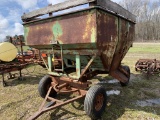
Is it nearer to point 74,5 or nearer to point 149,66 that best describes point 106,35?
point 74,5

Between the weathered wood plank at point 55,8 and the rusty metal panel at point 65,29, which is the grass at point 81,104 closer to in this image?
the rusty metal panel at point 65,29

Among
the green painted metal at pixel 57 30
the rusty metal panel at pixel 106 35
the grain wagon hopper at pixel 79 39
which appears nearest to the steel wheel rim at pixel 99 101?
the grain wagon hopper at pixel 79 39

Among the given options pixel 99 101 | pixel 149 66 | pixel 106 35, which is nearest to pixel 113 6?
pixel 106 35

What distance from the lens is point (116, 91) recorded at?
198 inches

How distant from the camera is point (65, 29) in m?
3.38

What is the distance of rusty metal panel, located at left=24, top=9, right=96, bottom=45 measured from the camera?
3025 millimetres

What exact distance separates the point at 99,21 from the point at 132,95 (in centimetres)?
277

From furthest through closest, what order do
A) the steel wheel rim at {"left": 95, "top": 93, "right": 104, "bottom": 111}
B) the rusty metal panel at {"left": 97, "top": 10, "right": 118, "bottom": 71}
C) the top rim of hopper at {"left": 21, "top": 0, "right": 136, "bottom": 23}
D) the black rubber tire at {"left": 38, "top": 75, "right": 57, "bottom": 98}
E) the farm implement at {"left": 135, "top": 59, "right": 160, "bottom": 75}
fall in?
the farm implement at {"left": 135, "top": 59, "right": 160, "bottom": 75}
the black rubber tire at {"left": 38, "top": 75, "right": 57, "bottom": 98}
the steel wheel rim at {"left": 95, "top": 93, "right": 104, "bottom": 111}
the rusty metal panel at {"left": 97, "top": 10, "right": 118, "bottom": 71}
the top rim of hopper at {"left": 21, "top": 0, "right": 136, "bottom": 23}

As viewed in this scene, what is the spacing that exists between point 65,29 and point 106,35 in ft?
3.00

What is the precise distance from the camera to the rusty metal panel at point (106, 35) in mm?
3093

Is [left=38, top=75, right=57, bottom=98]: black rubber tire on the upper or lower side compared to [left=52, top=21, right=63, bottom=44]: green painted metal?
lower

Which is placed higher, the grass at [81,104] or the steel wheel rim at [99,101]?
the steel wheel rim at [99,101]

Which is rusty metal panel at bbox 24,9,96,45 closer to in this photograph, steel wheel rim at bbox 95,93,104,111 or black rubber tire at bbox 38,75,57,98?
black rubber tire at bbox 38,75,57,98

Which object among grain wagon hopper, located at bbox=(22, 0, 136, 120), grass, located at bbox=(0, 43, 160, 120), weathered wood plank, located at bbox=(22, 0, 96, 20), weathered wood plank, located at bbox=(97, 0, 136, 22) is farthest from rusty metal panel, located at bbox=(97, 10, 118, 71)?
grass, located at bbox=(0, 43, 160, 120)
